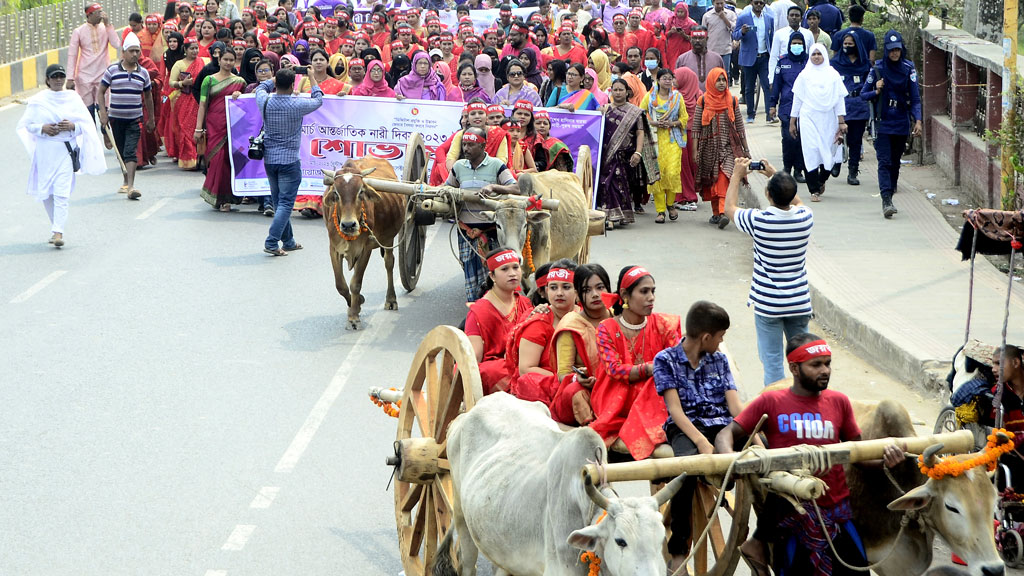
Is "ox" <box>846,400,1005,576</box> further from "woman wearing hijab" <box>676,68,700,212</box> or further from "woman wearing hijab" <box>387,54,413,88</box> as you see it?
"woman wearing hijab" <box>387,54,413,88</box>

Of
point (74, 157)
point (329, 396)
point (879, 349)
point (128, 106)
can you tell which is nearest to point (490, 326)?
point (329, 396)

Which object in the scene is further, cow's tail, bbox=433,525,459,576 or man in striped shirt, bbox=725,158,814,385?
man in striped shirt, bbox=725,158,814,385

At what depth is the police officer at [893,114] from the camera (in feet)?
48.2

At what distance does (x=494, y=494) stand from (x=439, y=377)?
109 centimetres

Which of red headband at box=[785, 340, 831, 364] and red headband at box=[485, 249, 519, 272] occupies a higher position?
red headband at box=[485, 249, 519, 272]

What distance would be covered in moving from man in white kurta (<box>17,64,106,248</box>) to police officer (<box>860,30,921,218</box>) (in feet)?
29.9

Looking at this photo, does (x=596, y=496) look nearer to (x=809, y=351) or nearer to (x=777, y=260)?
(x=809, y=351)

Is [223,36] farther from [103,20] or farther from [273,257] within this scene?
[273,257]

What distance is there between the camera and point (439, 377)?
6277 millimetres

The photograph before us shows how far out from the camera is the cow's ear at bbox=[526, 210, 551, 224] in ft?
33.0

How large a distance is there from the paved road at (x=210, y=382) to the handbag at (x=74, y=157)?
862 millimetres

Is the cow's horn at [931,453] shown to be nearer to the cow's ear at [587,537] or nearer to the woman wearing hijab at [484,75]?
the cow's ear at [587,537]

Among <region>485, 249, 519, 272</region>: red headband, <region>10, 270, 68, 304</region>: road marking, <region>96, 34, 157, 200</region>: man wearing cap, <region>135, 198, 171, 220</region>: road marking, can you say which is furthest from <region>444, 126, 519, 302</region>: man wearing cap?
<region>96, 34, 157, 200</region>: man wearing cap

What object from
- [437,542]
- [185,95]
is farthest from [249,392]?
[185,95]
